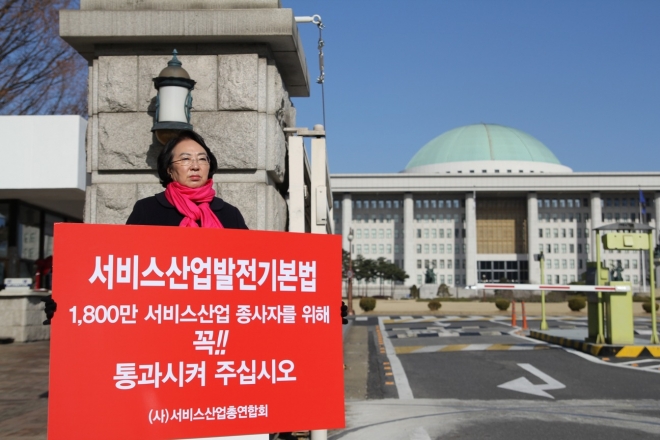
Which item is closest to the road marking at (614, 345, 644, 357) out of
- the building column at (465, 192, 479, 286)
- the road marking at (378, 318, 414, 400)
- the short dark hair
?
the road marking at (378, 318, 414, 400)

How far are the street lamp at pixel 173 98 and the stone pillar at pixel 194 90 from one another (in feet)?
0.80

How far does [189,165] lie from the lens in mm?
3715

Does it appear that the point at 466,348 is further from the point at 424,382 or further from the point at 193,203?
the point at 193,203

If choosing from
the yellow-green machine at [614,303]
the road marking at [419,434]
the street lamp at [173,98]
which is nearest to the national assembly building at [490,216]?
the yellow-green machine at [614,303]

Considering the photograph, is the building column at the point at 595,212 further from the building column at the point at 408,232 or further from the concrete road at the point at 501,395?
the concrete road at the point at 501,395

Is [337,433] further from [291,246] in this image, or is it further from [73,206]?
[73,206]

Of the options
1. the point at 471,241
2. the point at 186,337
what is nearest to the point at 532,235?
the point at 471,241

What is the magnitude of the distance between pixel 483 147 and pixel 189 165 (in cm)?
12009

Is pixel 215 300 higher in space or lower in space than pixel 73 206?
lower

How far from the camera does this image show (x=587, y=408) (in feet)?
27.1

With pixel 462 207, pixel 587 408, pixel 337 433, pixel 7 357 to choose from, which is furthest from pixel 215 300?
pixel 462 207

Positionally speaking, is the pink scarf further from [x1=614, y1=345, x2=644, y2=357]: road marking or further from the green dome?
the green dome

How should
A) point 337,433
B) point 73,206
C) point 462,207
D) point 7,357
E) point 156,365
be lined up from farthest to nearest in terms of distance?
point 462,207, point 73,206, point 7,357, point 337,433, point 156,365

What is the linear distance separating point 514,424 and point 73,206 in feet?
49.9
